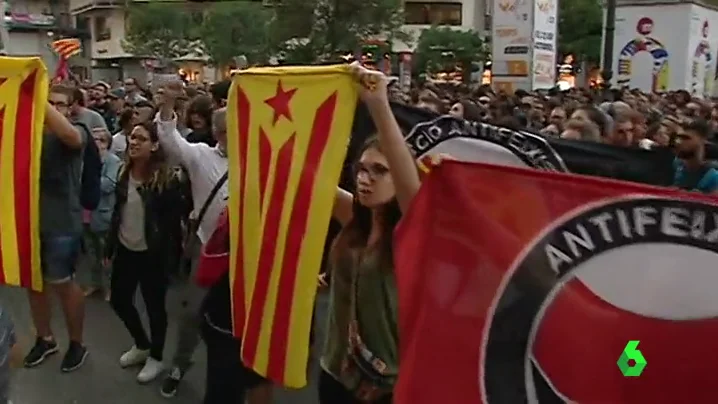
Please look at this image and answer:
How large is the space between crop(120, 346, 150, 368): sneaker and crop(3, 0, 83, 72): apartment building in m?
64.6

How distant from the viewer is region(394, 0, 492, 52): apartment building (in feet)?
174

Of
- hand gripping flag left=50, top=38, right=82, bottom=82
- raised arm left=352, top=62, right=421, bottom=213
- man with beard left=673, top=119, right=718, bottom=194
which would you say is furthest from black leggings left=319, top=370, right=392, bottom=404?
hand gripping flag left=50, top=38, right=82, bottom=82

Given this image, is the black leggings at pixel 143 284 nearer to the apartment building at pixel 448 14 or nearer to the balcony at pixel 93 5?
the apartment building at pixel 448 14

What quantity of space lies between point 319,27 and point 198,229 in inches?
1040

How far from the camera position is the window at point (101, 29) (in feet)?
206

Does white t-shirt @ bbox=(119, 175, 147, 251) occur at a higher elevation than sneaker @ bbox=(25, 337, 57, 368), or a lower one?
higher

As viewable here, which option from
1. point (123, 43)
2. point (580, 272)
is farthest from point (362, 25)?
point (580, 272)

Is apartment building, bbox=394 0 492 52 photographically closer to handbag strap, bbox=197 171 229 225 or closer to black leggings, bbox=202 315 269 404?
handbag strap, bbox=197 171 229 225

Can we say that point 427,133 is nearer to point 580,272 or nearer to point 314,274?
point 314,274

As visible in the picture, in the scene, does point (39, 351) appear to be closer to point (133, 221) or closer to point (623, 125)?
point (133, 221)

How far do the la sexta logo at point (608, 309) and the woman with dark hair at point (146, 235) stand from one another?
322 cm

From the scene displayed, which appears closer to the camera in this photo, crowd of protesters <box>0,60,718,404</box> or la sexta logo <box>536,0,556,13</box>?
crowd of protesters <box>0,60,718,404</box>

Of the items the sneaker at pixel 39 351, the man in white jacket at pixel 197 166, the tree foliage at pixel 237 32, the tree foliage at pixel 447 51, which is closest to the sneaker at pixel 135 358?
the sneaker at pixel 39 351

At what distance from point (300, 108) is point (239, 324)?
95 cm
